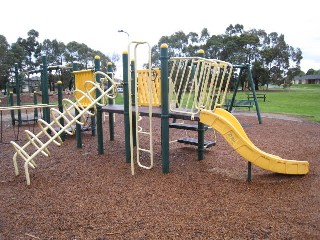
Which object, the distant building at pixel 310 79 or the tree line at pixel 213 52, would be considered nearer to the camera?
the tree line at pixel 213 52

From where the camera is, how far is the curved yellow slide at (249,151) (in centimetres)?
447

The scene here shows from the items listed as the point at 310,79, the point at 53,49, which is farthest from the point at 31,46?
the point at 310,79

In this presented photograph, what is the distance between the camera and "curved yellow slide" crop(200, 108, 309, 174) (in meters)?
4.47

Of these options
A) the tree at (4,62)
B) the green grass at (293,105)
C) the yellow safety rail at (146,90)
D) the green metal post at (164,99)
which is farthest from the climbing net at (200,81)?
the tree at (4,62)

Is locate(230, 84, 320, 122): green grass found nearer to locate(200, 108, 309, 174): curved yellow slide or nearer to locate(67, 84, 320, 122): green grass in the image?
locate(67, 84, 320, 122): green grass

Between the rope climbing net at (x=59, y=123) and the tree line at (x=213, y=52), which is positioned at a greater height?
the tree line at (x=213, y=52)

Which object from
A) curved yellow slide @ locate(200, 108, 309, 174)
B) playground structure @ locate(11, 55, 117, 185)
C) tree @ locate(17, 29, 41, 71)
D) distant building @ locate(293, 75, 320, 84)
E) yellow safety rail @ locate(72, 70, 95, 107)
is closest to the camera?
curved yellow slide @ locate(200, 108, 309, 174)

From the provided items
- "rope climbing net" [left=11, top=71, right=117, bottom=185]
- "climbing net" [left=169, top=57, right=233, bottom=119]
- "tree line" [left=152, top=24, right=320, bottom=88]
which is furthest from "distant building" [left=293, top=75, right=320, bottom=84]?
"rope climbing net" [left=11, top=71, right=117, bottom=185]

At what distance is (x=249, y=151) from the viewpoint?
4480 millimetres

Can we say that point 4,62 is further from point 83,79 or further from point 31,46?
point 83,79

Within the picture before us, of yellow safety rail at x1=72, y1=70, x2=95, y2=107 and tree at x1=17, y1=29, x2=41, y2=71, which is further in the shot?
tree at x1=17, y1=29, x2=41, y2=71

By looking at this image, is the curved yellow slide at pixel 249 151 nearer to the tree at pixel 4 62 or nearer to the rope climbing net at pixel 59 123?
the rope climbing net at pixel 59 123

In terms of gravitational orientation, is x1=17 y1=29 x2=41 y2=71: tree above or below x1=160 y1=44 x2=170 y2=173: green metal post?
above

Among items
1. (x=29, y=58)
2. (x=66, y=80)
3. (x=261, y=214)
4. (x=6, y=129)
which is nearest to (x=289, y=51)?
(x=66, y=80)
